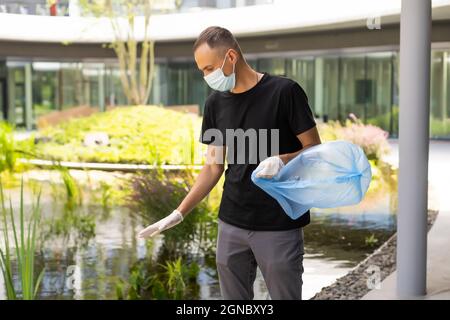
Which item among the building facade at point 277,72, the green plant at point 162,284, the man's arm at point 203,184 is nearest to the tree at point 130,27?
the building facade at point 277,72

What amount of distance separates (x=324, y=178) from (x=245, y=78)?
0.47 metres

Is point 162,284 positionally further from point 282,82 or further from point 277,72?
point 277,72

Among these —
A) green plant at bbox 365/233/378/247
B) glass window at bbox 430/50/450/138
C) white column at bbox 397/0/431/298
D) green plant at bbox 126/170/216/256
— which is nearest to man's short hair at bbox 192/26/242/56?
white column at bbox 397/0/431/298

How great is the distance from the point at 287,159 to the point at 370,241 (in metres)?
5.98

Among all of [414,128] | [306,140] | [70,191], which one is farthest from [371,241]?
[306,140]

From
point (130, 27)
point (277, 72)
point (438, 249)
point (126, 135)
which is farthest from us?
point (277, 72)

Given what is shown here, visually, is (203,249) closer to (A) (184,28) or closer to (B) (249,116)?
(B) (249,116)

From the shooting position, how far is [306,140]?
301 cm

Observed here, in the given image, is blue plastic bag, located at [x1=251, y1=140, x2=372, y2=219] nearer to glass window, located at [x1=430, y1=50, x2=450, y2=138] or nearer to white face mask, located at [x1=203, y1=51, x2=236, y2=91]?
white face mask, located at [x1=203, y1=51, x2=236, y2=91]

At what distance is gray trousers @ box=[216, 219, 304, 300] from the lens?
3082 millimetres

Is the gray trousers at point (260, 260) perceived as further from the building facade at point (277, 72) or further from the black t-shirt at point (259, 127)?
the building facade at point (277, 72)

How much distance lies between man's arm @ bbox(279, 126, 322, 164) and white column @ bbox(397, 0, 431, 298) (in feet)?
9.17

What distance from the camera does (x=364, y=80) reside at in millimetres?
24469

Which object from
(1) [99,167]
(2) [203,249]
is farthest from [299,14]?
(2) [203,249]
